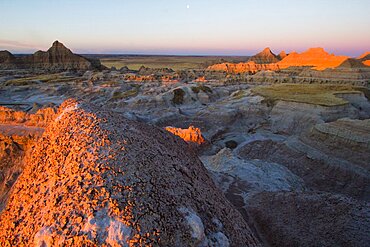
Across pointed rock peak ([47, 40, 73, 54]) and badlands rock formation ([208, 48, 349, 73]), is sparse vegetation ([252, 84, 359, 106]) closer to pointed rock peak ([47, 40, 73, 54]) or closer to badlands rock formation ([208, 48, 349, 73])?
badlands rock formation ([208, 48, 349, 73])

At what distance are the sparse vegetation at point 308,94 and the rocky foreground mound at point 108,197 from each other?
94.3 ft

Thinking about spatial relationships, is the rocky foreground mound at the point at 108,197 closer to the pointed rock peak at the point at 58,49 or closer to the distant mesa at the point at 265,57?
the pointed rock peak at the point at 58,49

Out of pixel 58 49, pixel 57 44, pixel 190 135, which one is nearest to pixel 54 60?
pixel 58 49

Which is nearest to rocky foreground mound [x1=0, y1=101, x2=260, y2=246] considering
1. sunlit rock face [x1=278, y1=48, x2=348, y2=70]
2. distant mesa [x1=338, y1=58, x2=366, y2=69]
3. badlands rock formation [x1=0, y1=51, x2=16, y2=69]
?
distant mesa [x1=338, y1=58, x2=366, y2=69]

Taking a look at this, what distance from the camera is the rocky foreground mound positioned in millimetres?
4316

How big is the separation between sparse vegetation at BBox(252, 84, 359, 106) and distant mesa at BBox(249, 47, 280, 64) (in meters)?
80.7

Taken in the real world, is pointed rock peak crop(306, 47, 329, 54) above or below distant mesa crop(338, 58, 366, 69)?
above

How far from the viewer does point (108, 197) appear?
4578mm

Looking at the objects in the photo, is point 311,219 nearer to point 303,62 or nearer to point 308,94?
point 308,94

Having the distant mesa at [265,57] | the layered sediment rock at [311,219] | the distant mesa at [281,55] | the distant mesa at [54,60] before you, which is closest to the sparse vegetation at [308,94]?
the layered sediment rock at [311,219]

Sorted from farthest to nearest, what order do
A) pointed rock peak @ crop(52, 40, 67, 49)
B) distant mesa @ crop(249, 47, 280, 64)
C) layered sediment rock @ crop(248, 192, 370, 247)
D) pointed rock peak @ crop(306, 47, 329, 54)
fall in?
distant mesa @ crop(249, 47, 280, 64) < pointed rock peak @ crop(52, 40, 67, 49) < pointed rock peak @ crop(306, 47, 329, 54) < layered sediment rock @ crop(248, 192, 370, 247)

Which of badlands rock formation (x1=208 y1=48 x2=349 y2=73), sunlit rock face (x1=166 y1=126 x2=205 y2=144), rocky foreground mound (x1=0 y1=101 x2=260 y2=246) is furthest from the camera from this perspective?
badlands rock formation (x1=208 y1=48 x2=349 y2=73)

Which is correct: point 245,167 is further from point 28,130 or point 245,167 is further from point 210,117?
point 210,117

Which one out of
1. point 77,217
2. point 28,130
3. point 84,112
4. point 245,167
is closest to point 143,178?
point 77,217
